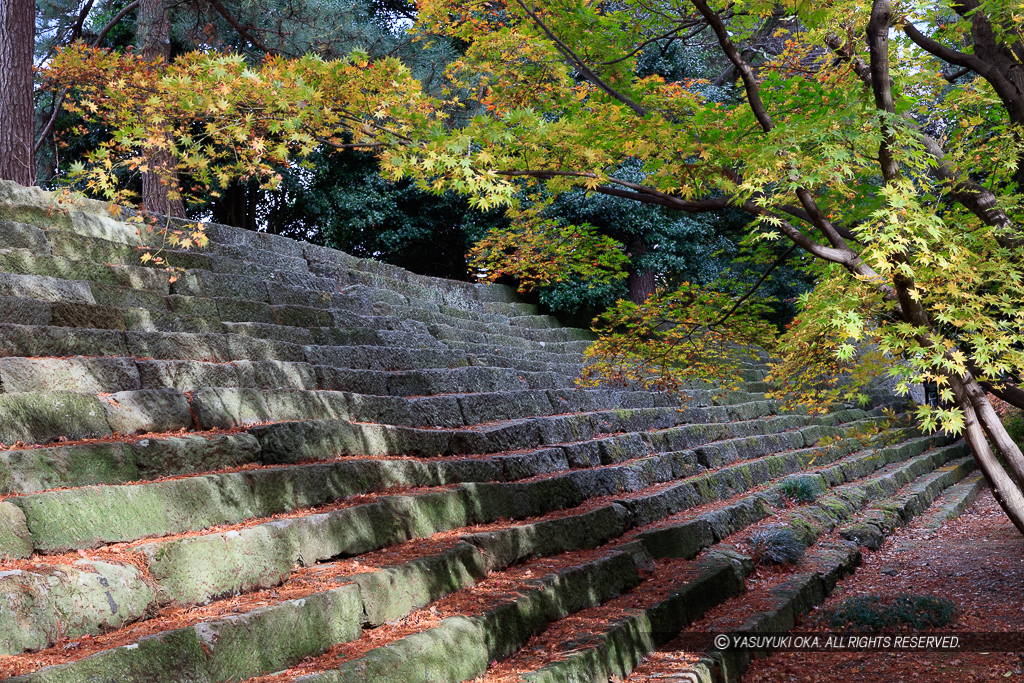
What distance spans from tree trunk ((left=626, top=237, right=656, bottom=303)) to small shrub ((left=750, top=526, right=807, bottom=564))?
9.25m

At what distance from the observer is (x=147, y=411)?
3.92 meters

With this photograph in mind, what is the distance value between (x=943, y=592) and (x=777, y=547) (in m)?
1.48

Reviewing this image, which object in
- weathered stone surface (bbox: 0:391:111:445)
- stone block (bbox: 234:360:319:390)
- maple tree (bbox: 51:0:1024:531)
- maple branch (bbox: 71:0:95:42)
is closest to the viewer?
weathered stone surface (bbox: 0:391:111:445)

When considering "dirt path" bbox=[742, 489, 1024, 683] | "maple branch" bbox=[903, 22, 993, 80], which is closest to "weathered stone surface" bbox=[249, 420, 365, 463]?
"dirt path" bbox=[742, 489, 1024, 683]

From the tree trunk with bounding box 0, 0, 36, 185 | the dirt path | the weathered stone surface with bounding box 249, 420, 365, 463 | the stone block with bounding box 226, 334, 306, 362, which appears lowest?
the dirt path

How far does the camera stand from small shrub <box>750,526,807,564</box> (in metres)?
6.45

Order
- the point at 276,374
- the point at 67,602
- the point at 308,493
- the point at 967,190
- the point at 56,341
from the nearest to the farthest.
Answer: the point at 67,602 < the point at 308,493 < the point at 56,341 < the point at 967,190 < the point at 276,374

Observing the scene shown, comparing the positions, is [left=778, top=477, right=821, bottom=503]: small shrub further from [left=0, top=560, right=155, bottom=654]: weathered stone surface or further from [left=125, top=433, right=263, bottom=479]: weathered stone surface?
[left=0, top=560, right=155, bottom=654]: weathered stone surface

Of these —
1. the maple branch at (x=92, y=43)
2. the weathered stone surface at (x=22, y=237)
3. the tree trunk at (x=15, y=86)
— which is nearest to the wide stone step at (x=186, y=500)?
the weathered stone surface at (x=22, y=237)

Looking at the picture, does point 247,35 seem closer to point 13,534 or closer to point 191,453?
point 191,453

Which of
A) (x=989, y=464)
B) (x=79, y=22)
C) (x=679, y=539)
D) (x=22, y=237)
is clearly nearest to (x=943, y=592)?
(x=679, y=539)

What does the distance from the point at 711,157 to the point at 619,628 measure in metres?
3.16

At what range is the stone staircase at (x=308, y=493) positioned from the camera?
265cm

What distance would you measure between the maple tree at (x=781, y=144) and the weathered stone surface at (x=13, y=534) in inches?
83.1
